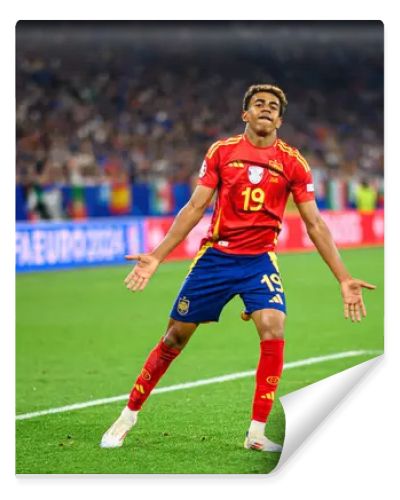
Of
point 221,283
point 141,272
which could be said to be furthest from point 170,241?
point 221,283

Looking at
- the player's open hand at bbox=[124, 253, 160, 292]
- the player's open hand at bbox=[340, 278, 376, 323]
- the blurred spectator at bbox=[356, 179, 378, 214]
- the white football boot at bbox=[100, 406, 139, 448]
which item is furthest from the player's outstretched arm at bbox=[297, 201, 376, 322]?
the blurred spectator at bbox=[356, 179, 378, 214]

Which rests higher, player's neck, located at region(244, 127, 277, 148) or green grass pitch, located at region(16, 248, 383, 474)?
player's neck, located at region(244, 127, 277, 148)

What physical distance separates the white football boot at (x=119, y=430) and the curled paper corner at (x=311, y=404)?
73 cm

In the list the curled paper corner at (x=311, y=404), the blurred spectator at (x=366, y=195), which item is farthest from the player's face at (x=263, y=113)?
the blurred spectator at (x=366, y=195)

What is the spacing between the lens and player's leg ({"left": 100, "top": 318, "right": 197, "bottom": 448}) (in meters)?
5.39

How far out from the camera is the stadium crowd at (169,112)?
27.9ft

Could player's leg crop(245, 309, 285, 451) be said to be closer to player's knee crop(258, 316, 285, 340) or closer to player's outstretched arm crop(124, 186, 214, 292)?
player's knee crop(258, 316, 285, 340)

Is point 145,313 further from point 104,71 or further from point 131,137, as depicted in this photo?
point 131,137

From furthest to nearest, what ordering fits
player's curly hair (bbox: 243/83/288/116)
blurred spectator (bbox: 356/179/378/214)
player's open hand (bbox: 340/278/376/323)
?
blurred spectator (bbox: 356/179/378/214) → player's curly hair (bbox: 243/83/288/116) → player's open hand (bbox: 340/278/376/323)

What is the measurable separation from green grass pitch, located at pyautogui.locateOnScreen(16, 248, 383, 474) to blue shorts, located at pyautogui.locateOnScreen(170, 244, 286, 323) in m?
0.66

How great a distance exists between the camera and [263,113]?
5199 mm

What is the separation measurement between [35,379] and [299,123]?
20.9 feet

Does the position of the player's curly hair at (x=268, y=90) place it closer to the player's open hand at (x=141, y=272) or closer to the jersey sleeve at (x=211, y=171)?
the jersey sleeve at (x=211, y=171)
